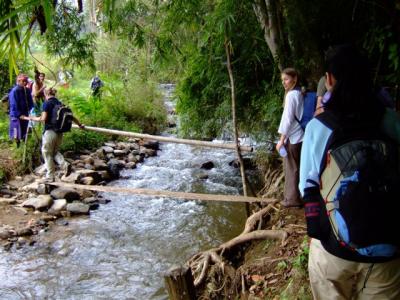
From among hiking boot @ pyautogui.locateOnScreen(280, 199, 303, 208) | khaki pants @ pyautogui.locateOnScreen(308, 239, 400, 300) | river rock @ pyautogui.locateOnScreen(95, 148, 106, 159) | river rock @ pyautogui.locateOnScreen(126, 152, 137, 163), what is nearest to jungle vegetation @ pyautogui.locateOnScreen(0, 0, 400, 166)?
hiking boot @ pyautogui.locateOnScreen(280, 199, 303, 208)

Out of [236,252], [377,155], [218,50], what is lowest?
[236,252]

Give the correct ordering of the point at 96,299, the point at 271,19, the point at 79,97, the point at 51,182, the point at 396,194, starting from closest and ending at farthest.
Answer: the point at 396,194 < the point at 271,19 < the point at 96,299 < the point at 51,182 < the point at 79,97

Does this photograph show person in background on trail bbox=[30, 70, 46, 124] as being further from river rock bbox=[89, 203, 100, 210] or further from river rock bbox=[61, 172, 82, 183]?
river rock bbox=[89, 203, 100, 210]

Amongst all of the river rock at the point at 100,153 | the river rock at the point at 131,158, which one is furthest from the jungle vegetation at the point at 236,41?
the river rock at the point at 100,153

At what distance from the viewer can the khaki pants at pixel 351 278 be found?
1.54 metres

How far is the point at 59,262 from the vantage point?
515 centimetres

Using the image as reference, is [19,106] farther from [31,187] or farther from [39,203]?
[39,203]

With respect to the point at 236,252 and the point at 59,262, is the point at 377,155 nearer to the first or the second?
the point at 236,252

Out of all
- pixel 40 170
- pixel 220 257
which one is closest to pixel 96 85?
pixel 40 170

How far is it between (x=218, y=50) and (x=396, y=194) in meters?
4.36

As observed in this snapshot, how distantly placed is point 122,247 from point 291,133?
9.96 ft

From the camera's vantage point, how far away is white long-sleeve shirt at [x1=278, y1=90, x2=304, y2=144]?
11.7 ft

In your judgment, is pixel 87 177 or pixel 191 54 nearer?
pixel 191 54

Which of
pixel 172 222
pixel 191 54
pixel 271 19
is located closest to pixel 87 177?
pixel 172 222
